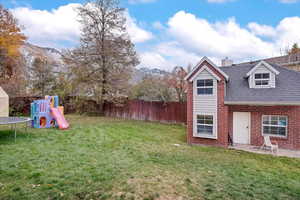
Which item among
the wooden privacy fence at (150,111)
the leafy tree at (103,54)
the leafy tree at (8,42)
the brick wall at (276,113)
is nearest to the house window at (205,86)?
the brick wall at (276,113)

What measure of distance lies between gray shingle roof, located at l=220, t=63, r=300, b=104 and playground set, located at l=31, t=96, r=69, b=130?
9.92 meters

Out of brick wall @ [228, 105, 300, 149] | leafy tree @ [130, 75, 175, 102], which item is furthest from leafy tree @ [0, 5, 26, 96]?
brick wall @ [228, 105, 300, 149]

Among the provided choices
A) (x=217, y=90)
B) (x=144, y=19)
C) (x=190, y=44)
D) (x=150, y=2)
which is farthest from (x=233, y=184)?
(x=190, y=44)

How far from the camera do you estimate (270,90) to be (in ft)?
28.3

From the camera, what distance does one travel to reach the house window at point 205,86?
8992mm

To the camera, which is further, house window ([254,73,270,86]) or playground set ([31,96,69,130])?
playground set ([31,96,69,130])

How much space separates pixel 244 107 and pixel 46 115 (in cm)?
1169

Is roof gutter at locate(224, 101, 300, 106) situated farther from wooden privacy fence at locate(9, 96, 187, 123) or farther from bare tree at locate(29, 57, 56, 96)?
bare tree at locate(29, 57, 56, 96)

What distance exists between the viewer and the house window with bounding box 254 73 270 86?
8.86 m

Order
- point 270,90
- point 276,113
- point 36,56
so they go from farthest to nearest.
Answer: point 36,56, point 270,90, point 276,113

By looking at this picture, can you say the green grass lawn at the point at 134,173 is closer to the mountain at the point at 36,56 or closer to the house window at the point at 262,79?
the house window at the point at 262,79

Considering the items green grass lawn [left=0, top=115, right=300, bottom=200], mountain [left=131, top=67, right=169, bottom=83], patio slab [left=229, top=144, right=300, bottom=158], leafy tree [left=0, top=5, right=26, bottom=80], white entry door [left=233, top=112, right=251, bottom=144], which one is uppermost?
leafy tree [left=0, top=5, right=26, bottom=80]

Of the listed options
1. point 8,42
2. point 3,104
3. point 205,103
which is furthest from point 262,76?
point 8,42

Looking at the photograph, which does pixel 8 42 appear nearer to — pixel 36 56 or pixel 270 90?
pixel 36 56
